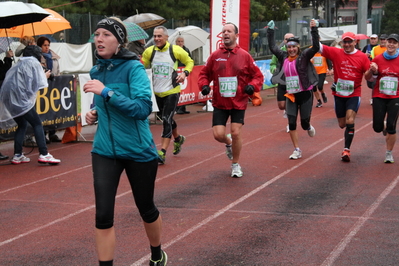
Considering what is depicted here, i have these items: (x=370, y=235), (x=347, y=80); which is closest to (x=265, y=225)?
(x=370, y=235)

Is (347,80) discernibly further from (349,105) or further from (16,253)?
(16,253)

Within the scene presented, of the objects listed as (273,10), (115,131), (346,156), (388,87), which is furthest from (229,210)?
(273,10)

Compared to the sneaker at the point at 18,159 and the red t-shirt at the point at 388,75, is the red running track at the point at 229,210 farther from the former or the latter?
the red t-shirt at the point at 388,75

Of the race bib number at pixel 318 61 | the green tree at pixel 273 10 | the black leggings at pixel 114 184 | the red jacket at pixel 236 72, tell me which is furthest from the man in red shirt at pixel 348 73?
the green tree at pixel 273 10

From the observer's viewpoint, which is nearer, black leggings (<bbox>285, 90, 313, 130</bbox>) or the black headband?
the black headband

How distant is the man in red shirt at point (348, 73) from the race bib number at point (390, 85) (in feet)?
1.24

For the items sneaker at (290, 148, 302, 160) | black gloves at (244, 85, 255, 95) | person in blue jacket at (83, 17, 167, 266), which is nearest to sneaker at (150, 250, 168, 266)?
person in blue jacket at (83, 17, 167, 266)

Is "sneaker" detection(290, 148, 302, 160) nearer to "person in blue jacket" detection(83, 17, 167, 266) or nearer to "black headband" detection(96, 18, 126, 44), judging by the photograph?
"person in blue jacket" detection(83, 17, 167, 266)

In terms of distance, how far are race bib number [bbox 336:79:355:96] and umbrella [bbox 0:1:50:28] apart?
4992mm

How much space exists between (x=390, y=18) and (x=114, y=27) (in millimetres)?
66129

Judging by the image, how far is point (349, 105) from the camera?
33.8ft

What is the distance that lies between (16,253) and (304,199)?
3470mm

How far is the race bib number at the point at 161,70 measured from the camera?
10.5 meters

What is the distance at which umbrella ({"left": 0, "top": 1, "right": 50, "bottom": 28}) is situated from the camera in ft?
34.2
